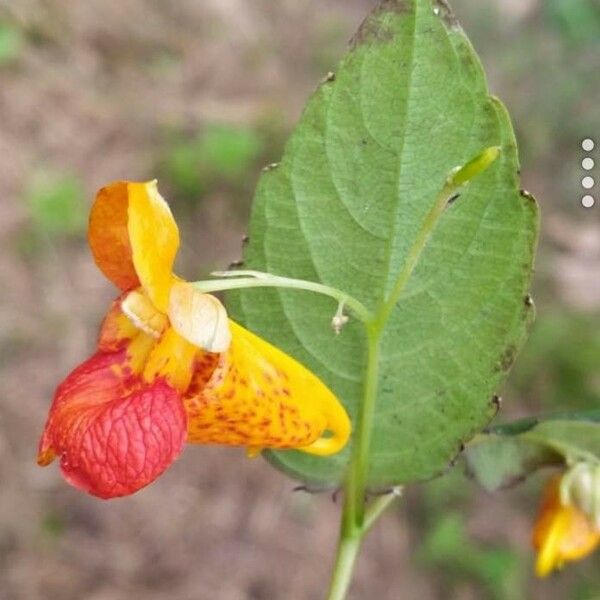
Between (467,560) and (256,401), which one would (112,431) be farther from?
(467,560)

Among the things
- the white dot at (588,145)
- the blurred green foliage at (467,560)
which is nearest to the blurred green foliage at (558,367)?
the blurred green foliage at (467,560)

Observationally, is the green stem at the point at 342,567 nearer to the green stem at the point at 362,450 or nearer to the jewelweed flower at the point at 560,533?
the green stem at the point at 362,450

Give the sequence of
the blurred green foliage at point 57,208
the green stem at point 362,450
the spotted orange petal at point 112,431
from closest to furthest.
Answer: the spotted orange petal at point 112,431 → the green stem at point 362,450 → the blurred green foliage at point 57,208

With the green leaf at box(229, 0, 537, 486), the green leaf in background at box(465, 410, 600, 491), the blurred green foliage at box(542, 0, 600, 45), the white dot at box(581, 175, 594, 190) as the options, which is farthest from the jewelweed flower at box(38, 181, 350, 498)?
the blurred green foliage at box(542, 0, 600, 45)

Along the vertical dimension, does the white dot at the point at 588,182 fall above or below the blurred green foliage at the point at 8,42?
below

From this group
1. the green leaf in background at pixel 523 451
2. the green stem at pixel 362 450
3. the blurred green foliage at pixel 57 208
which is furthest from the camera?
the blurred green foliage at pixel 57 208

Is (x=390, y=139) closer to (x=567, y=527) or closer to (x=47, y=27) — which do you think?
(x=567, y=527)

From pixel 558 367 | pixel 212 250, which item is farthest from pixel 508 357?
pixel 212 250

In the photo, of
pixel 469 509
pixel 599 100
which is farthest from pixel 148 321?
pixel 599 100
